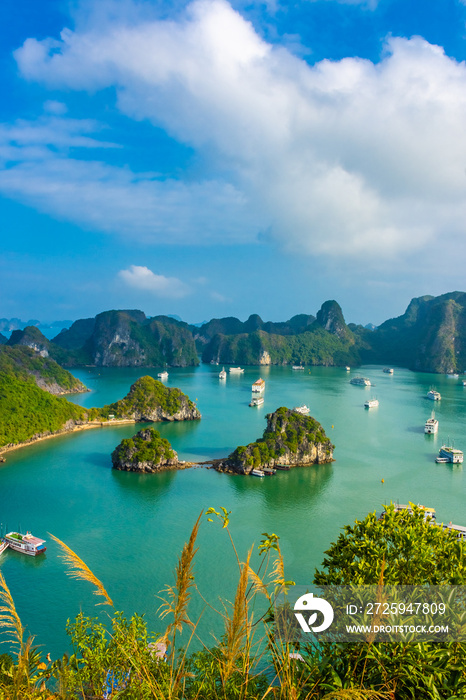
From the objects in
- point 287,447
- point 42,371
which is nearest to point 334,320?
point 42,371

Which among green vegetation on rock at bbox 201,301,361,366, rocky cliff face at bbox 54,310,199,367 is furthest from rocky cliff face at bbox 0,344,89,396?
green vegetation on rock at bbox 201,301,361,366

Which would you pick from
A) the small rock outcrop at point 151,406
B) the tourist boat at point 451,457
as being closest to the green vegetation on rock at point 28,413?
the small rock outcrop at point 151,406

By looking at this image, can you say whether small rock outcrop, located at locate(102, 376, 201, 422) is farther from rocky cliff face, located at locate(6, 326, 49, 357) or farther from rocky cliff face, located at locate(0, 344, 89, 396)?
rocky cliff face, located at locate(6, 326, 49, 357)

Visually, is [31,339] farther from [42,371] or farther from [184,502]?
[184,502]

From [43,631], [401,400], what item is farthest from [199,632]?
[401,400]

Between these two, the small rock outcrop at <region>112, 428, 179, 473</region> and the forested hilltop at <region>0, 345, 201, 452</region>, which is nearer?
the small rock outcrop at <region>112, 428, 179, 473</region>

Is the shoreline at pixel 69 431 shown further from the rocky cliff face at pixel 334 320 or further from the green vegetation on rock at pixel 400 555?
the rocky cliff face at pixel 334 320
